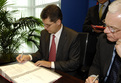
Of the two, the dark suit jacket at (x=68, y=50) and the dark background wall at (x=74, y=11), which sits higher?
the dark background wall at (x=74, y=11)

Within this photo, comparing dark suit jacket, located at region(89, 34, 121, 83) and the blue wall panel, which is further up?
the blue wall panel

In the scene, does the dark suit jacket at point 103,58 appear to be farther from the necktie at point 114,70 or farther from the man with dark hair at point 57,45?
the man with dark hair at point 57,45

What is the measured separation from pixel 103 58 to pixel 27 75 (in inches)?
34.1

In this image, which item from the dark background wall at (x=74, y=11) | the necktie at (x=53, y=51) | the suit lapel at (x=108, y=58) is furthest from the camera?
the dark background wall at (x=74, y=11)

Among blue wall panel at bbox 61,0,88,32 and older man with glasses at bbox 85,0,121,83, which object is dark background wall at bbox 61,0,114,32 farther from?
older man with glasses at bbox 85,0,121,83

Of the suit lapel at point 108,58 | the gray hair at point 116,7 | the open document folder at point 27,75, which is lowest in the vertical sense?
the open document folder at point 27,75

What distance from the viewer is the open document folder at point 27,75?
3.54 ft

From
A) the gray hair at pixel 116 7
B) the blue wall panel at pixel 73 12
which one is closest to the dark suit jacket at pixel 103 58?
the gray hair at pixel 116 7

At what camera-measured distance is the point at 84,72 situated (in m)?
1.71

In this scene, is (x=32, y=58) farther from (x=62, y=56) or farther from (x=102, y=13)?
(x=102, y=13)

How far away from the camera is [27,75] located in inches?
45.9

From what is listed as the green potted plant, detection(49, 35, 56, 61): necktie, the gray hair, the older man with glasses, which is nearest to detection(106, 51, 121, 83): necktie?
the older man with glasses

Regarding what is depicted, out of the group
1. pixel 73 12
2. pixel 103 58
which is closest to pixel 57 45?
pixel 103 58

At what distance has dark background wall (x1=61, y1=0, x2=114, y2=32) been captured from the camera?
377 centimetres
